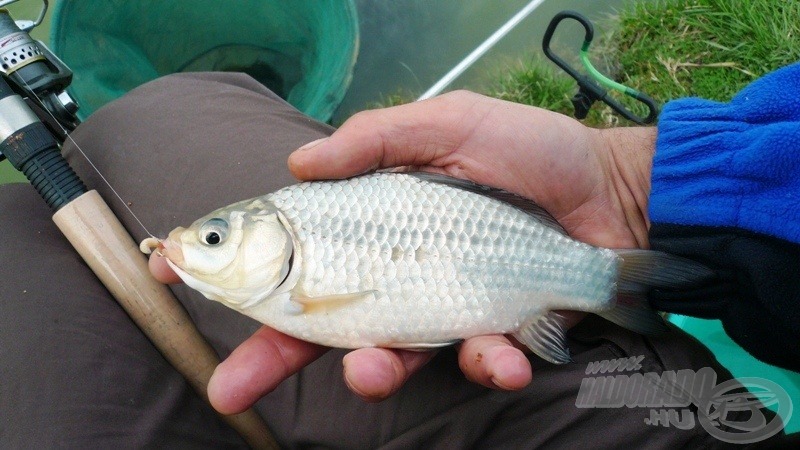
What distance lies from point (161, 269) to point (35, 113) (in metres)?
0.71

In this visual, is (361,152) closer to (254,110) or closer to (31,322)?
(254,110)

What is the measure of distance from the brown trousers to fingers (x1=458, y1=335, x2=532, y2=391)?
0.18 metres

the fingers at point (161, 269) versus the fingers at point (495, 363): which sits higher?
the fingers at point (161, 269)

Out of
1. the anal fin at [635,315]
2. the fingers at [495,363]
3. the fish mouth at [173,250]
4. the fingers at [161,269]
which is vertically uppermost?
the fish mouth at [173,250]

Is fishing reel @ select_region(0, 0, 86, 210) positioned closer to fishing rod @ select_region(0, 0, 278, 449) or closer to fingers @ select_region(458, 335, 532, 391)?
fishing rod @ select_region(0, 0, 278, 449)

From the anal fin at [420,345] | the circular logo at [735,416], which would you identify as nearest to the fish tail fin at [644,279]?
the circular logo at [735,416]

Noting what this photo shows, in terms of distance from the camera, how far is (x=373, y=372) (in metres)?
1.33

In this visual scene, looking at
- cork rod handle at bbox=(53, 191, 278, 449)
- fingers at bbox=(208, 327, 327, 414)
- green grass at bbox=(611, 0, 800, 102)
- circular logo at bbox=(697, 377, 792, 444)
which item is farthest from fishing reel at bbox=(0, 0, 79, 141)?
green grass at bbox=(611, 0, 800, 102)

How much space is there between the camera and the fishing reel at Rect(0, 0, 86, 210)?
173 centimetres

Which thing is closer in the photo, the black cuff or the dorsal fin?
the black cuff

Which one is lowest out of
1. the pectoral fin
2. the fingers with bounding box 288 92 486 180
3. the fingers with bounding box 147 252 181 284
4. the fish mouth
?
the pectoral fin

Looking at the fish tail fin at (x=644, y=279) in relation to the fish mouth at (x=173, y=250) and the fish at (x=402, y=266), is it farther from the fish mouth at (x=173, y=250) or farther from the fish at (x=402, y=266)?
the fish mouth at (x=173, y=250)

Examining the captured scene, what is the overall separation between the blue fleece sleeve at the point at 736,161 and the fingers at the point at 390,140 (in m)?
0.55

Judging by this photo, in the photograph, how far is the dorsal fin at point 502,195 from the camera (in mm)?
1540
